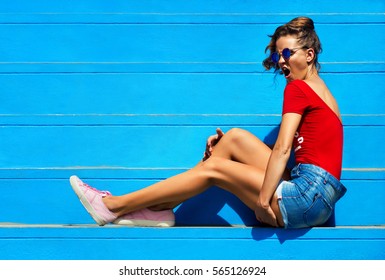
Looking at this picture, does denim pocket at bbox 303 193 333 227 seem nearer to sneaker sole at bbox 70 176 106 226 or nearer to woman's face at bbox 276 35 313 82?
woman's face at bbox 276 35 313 82

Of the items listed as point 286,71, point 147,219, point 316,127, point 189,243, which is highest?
point 286,71

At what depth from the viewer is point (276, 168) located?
1.94 m

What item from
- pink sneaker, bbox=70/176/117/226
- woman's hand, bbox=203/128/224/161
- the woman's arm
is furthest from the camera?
woman's hand, bbox=203/128/224/161

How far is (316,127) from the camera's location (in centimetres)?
200

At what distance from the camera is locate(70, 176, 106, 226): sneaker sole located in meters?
2.04

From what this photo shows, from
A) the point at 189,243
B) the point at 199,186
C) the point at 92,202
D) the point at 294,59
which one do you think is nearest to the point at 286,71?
the point at 294,59

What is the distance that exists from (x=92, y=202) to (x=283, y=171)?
0.59 meters

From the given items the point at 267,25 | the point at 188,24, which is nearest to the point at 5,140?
the point at 188,24

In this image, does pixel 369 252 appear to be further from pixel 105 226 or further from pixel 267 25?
pixel 267 25

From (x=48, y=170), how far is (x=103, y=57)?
0.61m

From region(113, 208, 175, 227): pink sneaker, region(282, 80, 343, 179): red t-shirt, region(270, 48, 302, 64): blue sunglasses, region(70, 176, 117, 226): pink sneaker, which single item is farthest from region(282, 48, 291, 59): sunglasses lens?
region(70, 176, 117, 226): pink sneaker

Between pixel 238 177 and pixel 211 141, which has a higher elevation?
pixel 211 141

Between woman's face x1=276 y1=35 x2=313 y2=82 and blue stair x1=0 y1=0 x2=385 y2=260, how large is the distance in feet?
0.80

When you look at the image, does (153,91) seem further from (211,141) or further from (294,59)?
(294,59)
